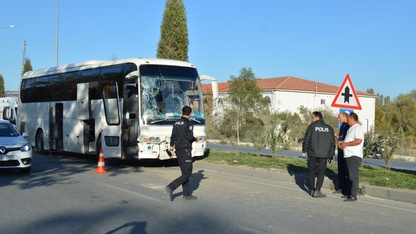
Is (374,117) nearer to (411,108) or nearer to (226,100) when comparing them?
(411,108)

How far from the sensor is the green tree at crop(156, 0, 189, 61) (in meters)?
29.3

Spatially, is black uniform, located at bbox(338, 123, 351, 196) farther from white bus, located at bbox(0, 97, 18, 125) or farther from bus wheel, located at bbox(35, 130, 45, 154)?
white bus, located at bbox(0, 97, 18, 125)

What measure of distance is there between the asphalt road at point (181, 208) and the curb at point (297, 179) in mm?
87

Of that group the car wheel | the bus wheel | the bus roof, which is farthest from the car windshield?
the bus wheel

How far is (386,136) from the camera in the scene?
49.1 ft

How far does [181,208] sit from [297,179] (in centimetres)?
479

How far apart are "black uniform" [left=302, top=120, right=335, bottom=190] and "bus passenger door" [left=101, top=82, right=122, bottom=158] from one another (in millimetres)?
7644

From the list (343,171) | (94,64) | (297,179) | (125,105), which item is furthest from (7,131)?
(343,171)

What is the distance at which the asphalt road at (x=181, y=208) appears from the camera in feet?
24.4

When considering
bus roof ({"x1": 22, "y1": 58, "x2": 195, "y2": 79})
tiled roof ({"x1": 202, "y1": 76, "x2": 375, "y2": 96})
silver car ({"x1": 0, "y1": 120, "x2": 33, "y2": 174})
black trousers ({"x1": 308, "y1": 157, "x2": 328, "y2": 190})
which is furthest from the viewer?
tiled roof ({"x1": 202, "y1": 76, "x2": 375, "y2": 96})

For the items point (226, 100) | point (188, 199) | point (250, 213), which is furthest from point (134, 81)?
point (226, 100)

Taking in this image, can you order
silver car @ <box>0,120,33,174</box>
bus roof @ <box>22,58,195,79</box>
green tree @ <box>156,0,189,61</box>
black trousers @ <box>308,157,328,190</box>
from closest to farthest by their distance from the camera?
black trousers @ <box>308,157,328,190</box>
silver car @ <box>0,120,33,174</box>
bus roof @ <box>22,58,195,79</box>
green tree @ <box>156,0,189,61</box>

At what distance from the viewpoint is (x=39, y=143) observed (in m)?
21.8

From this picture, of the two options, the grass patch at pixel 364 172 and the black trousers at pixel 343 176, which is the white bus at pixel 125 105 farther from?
the black trousers at pixel 343 176
